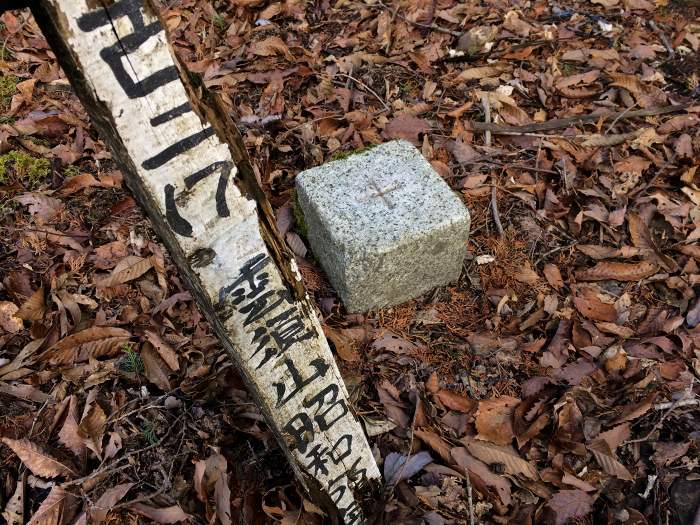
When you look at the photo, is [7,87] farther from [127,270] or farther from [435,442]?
[435,442]

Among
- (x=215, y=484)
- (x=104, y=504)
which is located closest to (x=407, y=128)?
(x=215, y=484)

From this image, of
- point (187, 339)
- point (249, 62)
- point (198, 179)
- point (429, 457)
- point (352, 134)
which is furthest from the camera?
point (249, 62)

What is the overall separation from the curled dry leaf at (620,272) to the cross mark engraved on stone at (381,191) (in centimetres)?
106

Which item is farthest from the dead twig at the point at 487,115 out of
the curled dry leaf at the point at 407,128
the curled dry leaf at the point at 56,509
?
the curled dry leaf at the point at 56,509

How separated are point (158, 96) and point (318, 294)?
176cm

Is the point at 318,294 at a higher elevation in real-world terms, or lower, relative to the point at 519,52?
lower

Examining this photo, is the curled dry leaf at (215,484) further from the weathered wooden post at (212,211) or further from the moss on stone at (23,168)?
the moss on stone at (23,168)

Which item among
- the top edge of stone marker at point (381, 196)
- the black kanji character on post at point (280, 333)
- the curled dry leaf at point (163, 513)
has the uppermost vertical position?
the black kanji character on post at point (280, 333)

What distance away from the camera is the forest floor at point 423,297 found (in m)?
2.12

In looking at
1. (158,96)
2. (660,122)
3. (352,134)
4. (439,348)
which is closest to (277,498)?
(439,348)

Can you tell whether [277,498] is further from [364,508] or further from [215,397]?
[215,397]

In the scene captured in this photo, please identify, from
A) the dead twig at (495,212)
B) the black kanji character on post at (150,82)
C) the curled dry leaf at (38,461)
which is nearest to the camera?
the black kanji character on post at (150,82)

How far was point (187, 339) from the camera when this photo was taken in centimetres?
244

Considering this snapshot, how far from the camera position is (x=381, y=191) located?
2.57 meters
